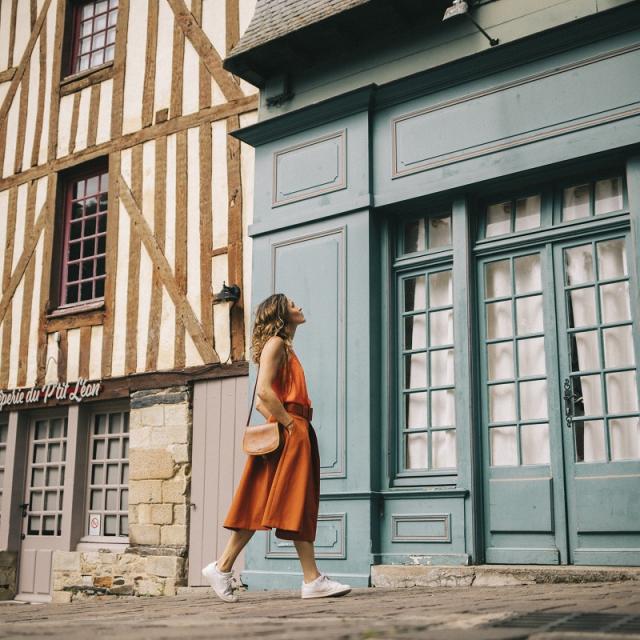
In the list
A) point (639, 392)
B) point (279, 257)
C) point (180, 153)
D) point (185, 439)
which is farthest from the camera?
point (180, 153)

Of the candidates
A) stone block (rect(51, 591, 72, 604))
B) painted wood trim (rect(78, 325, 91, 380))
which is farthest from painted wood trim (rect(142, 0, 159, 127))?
stone block (rect(51, 591, 72, 604))

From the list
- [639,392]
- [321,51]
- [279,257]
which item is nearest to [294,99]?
[321,51]

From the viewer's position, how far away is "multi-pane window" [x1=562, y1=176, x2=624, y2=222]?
623 centimetres

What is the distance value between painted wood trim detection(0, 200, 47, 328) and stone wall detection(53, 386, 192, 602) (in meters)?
2.65

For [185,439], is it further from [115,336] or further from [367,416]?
[367,416]

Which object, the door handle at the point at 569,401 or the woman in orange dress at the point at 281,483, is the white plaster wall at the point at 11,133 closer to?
the woman in orange dress at the point at 281,483

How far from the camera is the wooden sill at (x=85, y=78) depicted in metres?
10.3

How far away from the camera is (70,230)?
419 inches

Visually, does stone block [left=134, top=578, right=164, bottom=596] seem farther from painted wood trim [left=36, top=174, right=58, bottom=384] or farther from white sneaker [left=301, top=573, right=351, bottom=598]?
white sneaker [left=301, top=573, right=351, bottom=598]

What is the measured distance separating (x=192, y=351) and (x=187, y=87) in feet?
9.41

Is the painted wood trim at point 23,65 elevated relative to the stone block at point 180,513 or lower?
elevated

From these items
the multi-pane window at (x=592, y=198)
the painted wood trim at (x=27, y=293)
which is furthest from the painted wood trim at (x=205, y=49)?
the multi-pane window at (x=592, y=198)

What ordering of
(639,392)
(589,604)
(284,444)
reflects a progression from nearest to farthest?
(589,604), (284,444), (639,392)

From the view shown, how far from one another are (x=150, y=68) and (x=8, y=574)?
19.2 ft
